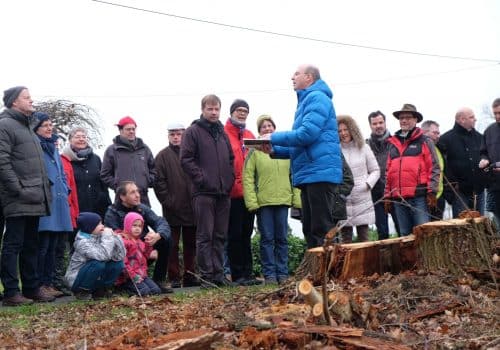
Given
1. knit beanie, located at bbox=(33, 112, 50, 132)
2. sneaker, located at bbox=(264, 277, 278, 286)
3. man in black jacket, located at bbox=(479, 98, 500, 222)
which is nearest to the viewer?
knit beanie, located at bbox=(33, 112, 50, 132)

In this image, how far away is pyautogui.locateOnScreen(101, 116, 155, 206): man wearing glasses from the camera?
10.8m

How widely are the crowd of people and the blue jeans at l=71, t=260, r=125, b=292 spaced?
0.04ft

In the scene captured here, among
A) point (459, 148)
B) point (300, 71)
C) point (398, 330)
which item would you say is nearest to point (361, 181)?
point (459, 148)

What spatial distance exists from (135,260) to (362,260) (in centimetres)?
293

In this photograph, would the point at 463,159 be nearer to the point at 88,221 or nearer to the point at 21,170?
the point at 88,221

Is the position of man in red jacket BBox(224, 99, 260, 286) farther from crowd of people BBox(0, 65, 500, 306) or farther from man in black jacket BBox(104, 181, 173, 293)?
man in black jacket BBox(104, 181, 173, 293)

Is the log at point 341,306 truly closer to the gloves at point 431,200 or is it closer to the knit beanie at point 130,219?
the knit beanie at point 130,219

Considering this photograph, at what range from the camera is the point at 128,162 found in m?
10.9

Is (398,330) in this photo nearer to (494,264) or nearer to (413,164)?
(494,264)

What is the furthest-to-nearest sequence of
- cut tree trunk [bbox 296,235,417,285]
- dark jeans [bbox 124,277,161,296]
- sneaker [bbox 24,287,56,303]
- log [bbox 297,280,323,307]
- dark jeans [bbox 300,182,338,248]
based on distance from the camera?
1. dark jeans [bbox 124,277,161,296]
2. sneaker [bbox 24,287,56,303]
3. dark jeans [bbox 300,182,338,248]
4. cut tree trunk [bbox 296,235,417,285]
5. log [bbox 297,280,323,307]

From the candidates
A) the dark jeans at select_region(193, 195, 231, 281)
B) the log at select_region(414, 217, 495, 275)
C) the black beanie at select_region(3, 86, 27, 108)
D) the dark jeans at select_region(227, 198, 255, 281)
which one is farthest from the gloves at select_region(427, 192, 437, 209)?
the black beanie at select_region(3, 86, 27, 108)

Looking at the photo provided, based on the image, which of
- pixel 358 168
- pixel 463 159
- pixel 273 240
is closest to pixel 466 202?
pixel 463 159

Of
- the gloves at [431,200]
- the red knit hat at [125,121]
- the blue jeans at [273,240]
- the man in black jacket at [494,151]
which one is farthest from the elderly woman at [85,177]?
the man in black jacket at [494,151]

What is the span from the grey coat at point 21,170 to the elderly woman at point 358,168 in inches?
161
